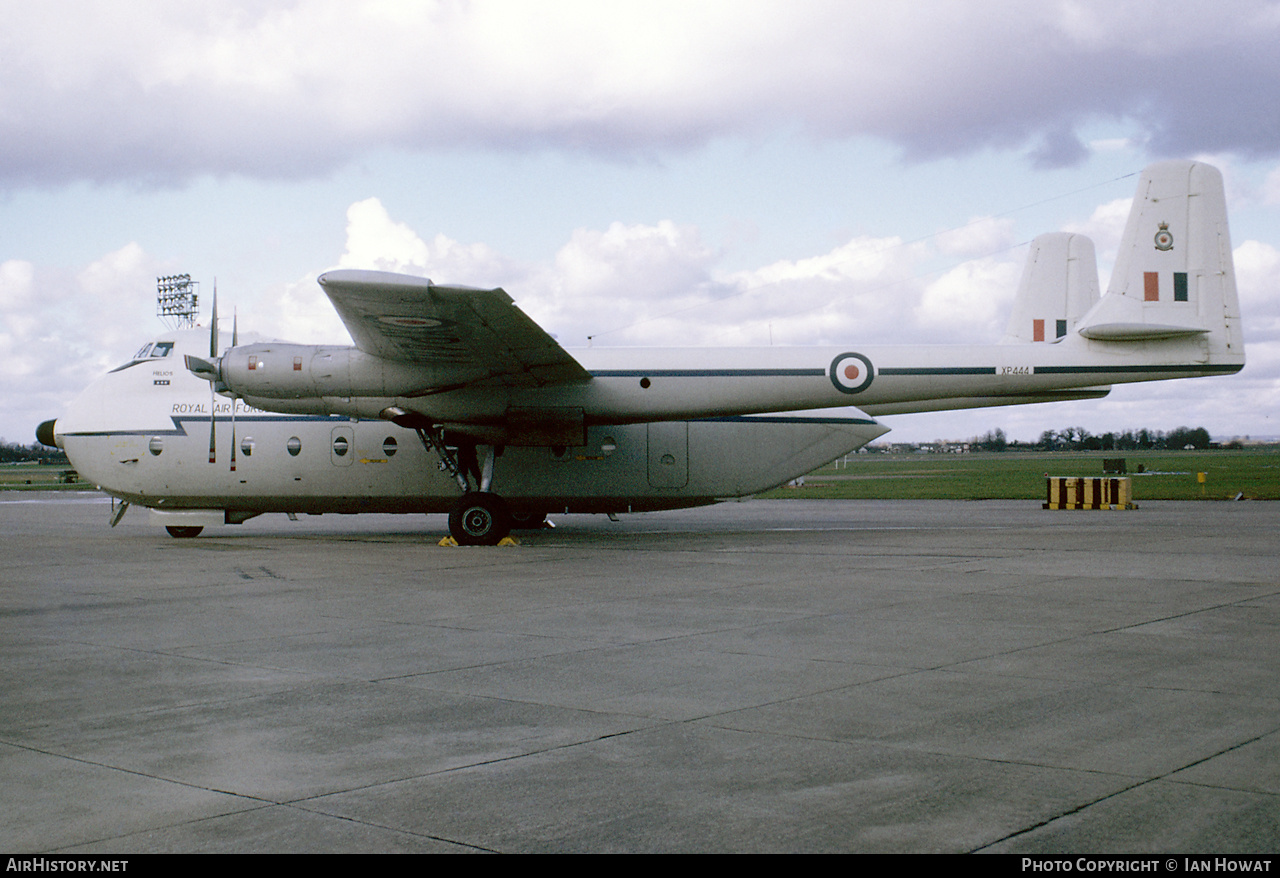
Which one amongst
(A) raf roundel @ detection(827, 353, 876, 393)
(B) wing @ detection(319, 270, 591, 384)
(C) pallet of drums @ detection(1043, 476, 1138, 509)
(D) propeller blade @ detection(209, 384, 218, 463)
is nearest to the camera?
(B) wing @ detection(319, 270, 591, 384)

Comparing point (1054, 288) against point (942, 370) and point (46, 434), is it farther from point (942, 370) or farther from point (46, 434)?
point (46, 434)

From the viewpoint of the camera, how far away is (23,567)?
1587cm

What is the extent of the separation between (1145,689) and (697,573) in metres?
7.66

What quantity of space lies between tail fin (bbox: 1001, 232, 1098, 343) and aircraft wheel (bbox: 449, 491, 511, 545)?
1242 cm

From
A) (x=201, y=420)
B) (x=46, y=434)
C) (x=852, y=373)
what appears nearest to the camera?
(x=852, y=373)

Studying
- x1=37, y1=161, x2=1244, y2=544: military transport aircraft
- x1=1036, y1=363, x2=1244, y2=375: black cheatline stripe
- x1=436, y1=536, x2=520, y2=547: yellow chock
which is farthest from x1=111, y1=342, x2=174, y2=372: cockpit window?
x1=1036, y1=363, x2=1244, y2=375: black cheatline stripe

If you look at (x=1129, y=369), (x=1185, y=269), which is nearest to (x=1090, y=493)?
(x=1129, y=369)

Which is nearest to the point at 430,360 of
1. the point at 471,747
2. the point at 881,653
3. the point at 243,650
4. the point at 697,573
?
the point at 697,573

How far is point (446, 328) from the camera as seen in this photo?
16.4 meters

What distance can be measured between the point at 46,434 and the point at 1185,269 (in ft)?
78.0

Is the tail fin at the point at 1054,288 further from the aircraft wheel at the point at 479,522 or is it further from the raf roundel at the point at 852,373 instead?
the aircraft wheel at the point at 479,522

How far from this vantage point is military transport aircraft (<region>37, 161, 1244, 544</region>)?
18016 millimetres

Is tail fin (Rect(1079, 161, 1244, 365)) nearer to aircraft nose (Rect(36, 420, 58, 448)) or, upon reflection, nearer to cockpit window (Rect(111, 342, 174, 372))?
cockpit window (Rect(111, 342, 174, 372))

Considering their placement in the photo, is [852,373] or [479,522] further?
[479,522]
